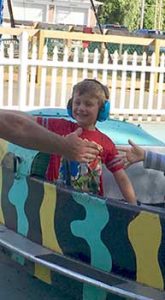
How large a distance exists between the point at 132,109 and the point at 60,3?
4997cm

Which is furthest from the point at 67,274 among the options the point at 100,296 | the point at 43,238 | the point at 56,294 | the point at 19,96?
the point at 19,96

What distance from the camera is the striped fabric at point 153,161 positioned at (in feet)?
10.2

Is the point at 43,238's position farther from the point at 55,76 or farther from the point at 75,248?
the point at 55,76

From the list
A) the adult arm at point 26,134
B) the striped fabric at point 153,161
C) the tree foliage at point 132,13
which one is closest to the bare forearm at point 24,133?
the adult arm at point 26,134

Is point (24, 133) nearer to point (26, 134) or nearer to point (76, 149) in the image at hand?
point (26, 134)

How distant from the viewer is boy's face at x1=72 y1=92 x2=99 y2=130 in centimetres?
331

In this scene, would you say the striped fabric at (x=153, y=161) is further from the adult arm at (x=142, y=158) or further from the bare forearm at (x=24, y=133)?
the bare forearm at (x=24, y=133)

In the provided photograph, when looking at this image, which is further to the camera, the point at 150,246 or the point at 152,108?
the point at 152,108

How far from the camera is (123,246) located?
Answer: 276cm

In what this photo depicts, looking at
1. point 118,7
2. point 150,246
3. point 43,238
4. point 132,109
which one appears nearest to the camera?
point 150,246

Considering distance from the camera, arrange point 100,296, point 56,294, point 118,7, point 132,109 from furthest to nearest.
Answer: point 118,7 → point 132,109 → point 56,294 → point 100,296

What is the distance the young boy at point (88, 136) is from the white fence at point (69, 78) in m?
5.98

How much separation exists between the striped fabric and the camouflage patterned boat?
0.84 feet

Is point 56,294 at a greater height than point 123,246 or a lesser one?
lesser
